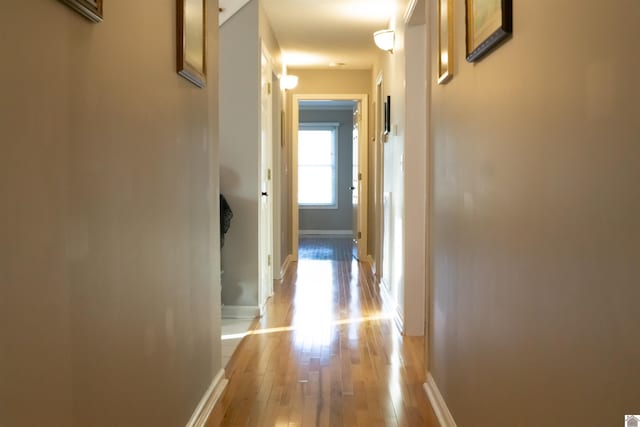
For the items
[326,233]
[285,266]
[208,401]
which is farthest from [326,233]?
[208,401]

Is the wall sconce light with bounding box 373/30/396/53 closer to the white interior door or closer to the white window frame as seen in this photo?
the white interior door

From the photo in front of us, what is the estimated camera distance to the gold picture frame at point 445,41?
2361 mm

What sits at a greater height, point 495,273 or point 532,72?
point 532,72

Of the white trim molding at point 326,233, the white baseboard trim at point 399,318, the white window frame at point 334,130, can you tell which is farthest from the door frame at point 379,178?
the white trim molding at point 326,233

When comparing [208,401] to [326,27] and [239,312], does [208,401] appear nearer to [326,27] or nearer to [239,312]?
[239,312]

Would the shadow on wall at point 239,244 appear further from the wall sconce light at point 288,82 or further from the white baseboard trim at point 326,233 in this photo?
the white baseboard trim at point 326,233

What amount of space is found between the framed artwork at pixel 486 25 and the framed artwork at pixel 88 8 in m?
0.96

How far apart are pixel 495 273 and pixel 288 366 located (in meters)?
1.93

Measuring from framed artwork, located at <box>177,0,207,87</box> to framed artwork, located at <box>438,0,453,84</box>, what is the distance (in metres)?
0.94

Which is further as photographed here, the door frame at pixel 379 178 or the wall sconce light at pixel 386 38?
the door frame at pixel 379 178

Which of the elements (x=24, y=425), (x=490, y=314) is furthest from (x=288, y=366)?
(x=24, y=425)

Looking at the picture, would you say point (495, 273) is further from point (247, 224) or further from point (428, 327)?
point (247, 224)

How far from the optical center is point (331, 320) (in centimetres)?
459

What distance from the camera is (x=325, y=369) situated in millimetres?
3375
